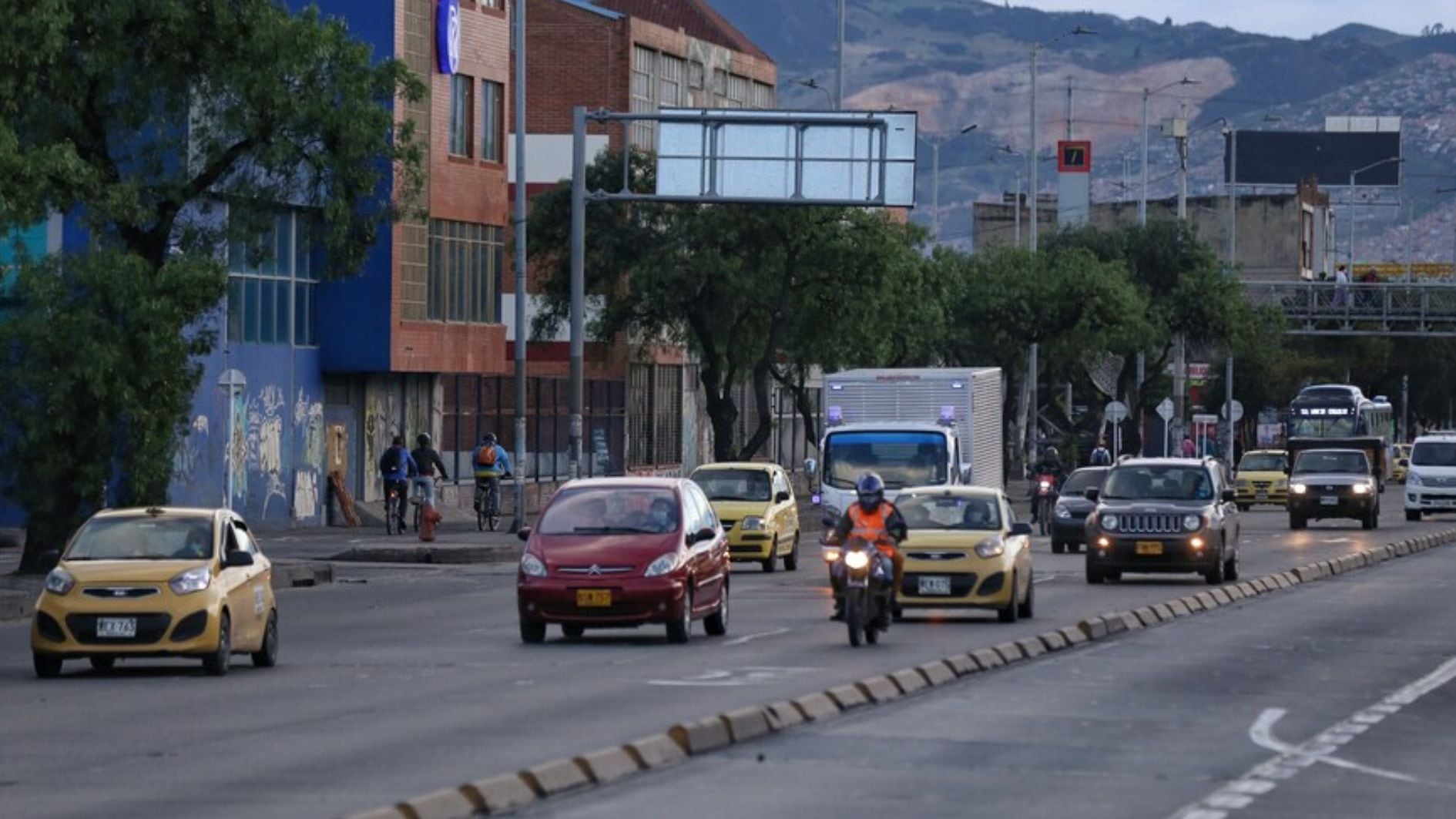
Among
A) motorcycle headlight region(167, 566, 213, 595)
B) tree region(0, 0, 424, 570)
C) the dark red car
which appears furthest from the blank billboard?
motorcycle headlight region(167, 566, 213, 595)

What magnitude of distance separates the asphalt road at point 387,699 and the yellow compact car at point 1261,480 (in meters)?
51.1

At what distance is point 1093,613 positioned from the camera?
33.7 metres

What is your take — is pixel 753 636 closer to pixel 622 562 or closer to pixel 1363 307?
pixel 622 562

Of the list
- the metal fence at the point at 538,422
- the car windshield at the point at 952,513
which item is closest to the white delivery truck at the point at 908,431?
the car windshield at the point at 952,513

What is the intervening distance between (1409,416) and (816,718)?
14304 centimetres

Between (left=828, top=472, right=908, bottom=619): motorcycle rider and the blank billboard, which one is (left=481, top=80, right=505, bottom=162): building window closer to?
(left=828, top=472, right=908, bottom=619): motorcycle rider

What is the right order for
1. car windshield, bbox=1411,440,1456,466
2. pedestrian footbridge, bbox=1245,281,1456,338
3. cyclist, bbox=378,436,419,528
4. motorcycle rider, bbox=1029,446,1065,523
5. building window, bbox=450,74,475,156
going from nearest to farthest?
cyclist, bbox=378,436,419,528 < motorcycle rider, bbox=1029,446,1065,523 < building window, bbox=450,74,475,156 < car windshield, bbox=1411,440,1456,466 < pedestrian footbridge, bbox=1245,281,1456,338

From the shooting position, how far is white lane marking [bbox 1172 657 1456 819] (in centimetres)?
1513

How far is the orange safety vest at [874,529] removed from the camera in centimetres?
2794

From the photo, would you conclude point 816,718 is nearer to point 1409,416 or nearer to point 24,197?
point 24,197

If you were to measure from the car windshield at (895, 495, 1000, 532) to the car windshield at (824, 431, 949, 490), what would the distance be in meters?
16.2

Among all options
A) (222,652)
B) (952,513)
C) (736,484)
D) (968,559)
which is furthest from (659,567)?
(736,484)

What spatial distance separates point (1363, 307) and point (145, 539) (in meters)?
103

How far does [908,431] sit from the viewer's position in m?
49.9
